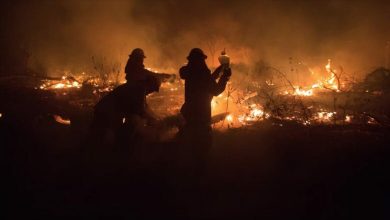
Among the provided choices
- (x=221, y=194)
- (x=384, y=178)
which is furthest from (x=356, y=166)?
(x=221, y=194)

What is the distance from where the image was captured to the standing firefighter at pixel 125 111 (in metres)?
6.25

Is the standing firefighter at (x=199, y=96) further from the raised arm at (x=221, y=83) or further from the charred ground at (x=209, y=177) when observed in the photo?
the charred ground at (x=209, y=177)

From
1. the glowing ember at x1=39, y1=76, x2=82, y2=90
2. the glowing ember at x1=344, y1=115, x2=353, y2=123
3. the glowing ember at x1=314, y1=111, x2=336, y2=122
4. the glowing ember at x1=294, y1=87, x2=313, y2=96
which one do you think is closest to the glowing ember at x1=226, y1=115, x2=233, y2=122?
the glowing ember at x1=314, y1=111, x2=336, y2=122

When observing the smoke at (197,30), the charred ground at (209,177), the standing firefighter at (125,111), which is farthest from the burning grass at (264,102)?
the smoke at (197,30)

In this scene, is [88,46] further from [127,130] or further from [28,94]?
[127,130]

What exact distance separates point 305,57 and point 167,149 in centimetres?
1454

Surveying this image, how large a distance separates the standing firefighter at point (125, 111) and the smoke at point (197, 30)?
11.7 meters

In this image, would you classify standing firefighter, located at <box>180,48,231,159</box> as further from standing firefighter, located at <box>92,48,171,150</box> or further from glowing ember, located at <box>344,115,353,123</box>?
glowing ember, located at <box>344,115,353,123</box>

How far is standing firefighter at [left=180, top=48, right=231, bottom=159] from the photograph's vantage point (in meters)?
5.87

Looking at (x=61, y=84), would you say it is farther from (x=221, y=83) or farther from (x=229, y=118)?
(x=221, y=83)

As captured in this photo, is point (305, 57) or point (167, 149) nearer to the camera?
point (167, 149)

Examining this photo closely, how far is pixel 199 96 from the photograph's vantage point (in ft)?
19.4

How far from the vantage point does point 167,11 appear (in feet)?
71.6

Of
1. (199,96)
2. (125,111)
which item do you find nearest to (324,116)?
(199,96)
